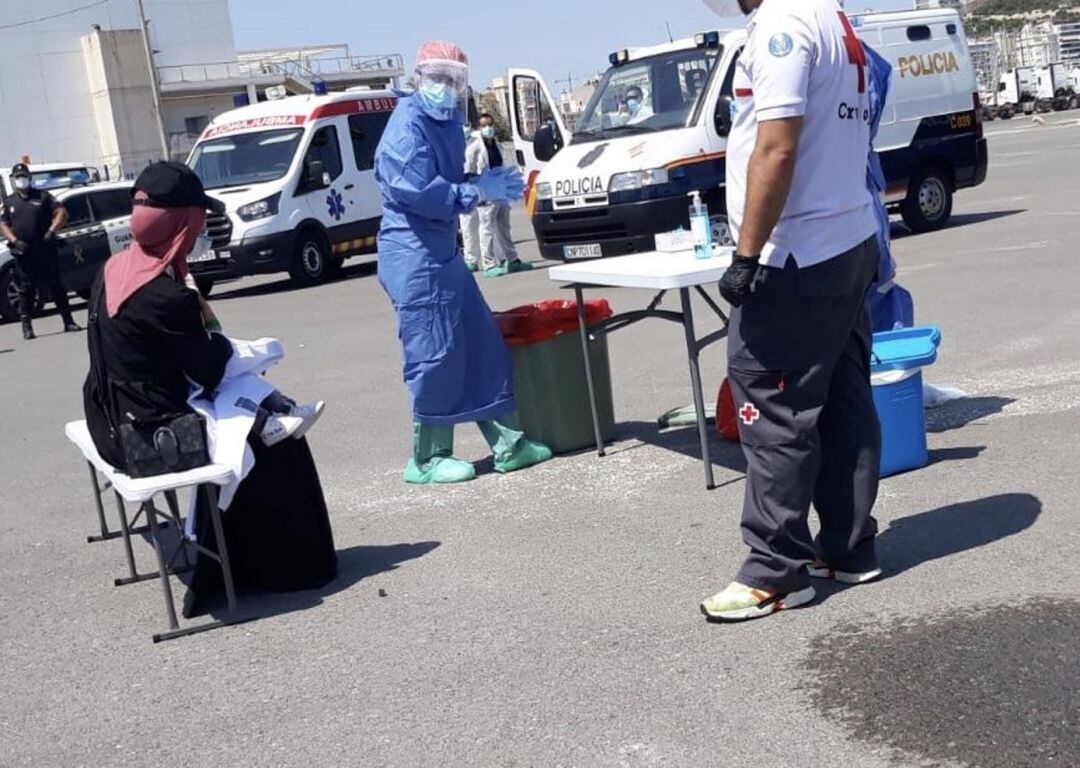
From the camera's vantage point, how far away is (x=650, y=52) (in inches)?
614

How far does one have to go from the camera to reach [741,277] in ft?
15.5

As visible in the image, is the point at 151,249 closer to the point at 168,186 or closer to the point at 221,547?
the point at 168,186

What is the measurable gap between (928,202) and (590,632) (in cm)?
1371

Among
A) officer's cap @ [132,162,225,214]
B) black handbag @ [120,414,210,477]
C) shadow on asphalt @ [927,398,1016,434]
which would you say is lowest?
shadow on asphalt @ [927,398,1016,434]

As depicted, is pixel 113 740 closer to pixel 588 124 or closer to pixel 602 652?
pixel 602 652

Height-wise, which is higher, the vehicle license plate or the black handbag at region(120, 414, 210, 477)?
the black handbag at region(120, 414, 210, 477)

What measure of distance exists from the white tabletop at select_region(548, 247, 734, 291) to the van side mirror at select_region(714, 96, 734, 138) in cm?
711

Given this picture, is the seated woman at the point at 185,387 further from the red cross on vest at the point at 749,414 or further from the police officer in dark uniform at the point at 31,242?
the police officer in dark uniform at the point at 31,242

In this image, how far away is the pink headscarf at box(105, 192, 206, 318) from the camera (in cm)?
557

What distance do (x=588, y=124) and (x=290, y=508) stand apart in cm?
1037

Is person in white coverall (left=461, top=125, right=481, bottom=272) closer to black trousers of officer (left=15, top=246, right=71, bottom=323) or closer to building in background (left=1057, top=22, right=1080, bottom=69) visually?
black trousers of officer (left=15, top=246, right=71, bottom=323)

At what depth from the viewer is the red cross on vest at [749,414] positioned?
4.93m

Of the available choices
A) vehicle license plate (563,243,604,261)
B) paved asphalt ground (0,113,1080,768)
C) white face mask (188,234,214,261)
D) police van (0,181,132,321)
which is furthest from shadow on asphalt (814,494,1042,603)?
police van (0,181,132,321)

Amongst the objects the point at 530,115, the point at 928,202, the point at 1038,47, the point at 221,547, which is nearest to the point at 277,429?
the point at 221,547
